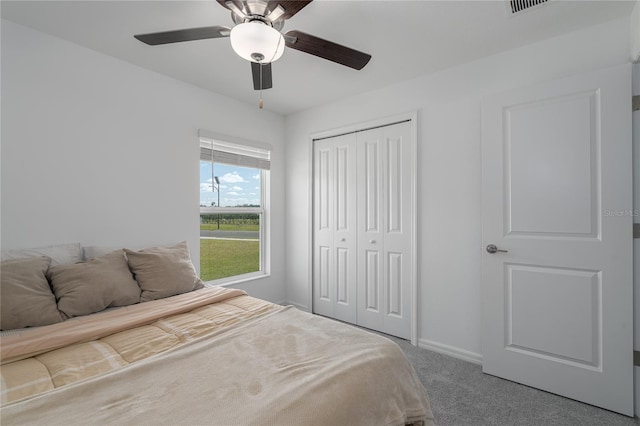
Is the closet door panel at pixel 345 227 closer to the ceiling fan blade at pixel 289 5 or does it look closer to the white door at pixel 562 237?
the white door at pixel 562 237

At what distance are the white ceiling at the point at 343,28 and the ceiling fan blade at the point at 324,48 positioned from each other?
292mm

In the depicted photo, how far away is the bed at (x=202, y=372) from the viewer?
0.93 metres

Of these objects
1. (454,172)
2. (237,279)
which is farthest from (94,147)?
(454,172)

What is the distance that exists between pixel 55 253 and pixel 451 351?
3.12m

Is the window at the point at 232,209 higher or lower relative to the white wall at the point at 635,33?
lower

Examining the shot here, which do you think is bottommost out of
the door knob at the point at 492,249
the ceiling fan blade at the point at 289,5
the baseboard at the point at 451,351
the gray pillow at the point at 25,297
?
the baseboard at the point at 451,351

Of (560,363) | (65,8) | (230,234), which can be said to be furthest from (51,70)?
(560,363)

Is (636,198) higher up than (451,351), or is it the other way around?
(636,198)

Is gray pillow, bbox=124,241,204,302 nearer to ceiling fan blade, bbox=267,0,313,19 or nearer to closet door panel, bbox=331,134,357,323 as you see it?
closet door panel, bbox=331,134,357,323

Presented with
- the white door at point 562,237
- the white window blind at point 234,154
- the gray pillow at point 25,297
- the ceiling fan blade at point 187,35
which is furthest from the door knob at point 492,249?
the gray pillow at point 25,297

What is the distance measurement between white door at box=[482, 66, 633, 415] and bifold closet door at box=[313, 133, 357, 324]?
1.34 m

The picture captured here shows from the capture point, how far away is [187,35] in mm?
1572

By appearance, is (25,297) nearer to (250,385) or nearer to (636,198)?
(250,385)

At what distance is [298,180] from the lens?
3723mm
